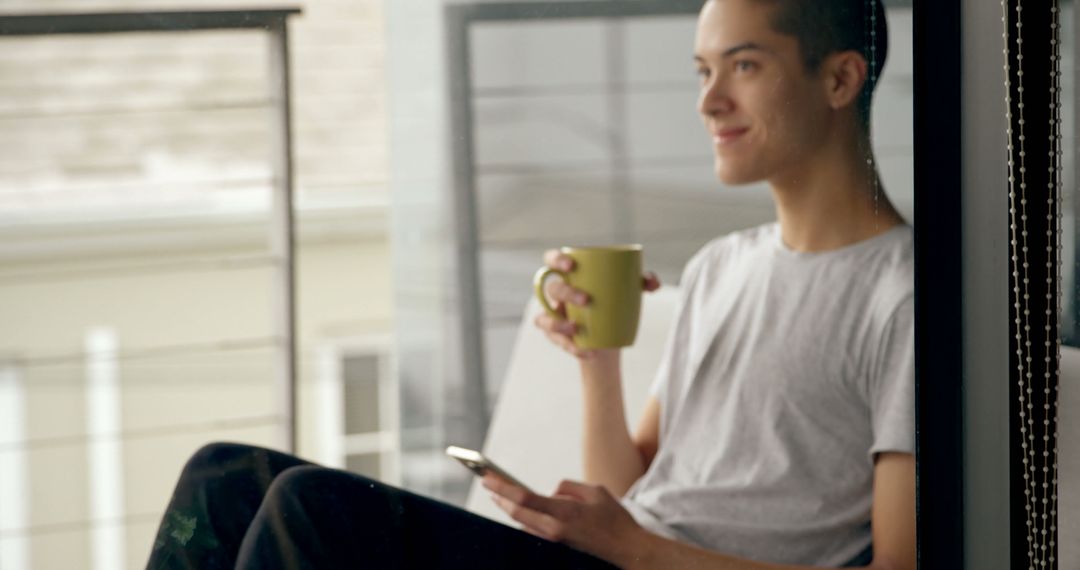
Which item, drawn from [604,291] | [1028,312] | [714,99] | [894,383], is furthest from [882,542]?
[714,99]

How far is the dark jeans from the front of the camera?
113cm

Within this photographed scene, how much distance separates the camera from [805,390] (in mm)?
1271

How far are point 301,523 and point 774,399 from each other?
50 centimetres

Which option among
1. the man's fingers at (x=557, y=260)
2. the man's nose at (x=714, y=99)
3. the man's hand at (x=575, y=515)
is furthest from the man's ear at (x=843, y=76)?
the man's hand at (x=575, y=515)

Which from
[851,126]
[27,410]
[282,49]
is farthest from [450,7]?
[27,410]

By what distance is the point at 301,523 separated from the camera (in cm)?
117

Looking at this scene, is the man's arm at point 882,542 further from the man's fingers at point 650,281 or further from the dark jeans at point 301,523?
the man's fingers at point 650,281

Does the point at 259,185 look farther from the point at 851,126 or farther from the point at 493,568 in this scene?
the point at 851,126

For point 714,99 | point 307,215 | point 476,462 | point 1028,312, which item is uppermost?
point 714,99

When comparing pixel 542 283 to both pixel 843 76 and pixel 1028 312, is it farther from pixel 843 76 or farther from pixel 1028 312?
pixel 1028 312

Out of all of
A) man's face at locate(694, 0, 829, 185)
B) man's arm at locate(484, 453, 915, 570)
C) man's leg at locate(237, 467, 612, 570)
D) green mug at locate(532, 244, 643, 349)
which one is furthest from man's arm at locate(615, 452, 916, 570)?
man's face at locate(694, 0, 829, 185)

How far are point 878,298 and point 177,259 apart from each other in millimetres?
722

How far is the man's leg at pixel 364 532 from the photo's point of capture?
3.79 ft

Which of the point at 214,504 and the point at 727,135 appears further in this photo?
the point at 727,135
